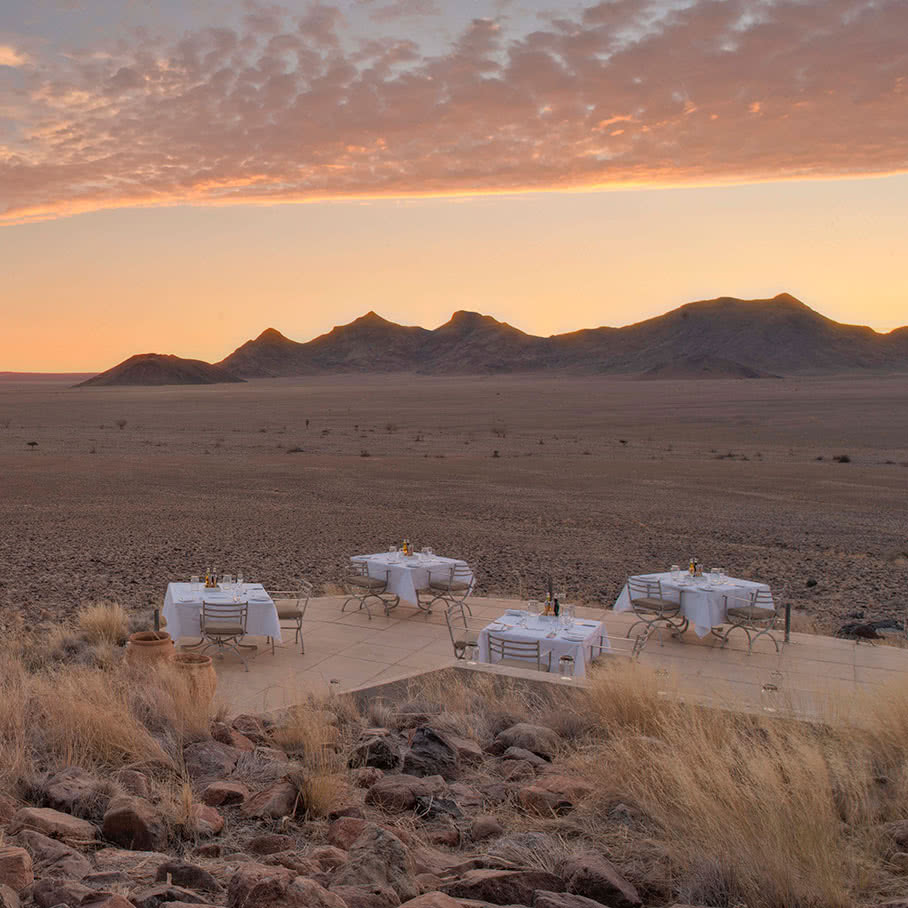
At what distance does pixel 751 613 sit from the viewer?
1023cm

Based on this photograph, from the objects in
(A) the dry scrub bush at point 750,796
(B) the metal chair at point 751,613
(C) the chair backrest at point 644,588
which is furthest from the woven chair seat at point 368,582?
(A) the dry scrub bush at point 750,796

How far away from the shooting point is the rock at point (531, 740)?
6164mm

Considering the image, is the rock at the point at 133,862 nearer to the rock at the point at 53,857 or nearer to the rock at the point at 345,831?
the rock at the point at 53,857

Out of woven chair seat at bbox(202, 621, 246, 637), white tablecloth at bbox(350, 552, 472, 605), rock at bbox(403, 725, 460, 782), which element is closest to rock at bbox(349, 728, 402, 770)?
rock at bbox(403, 725, 460, 782)

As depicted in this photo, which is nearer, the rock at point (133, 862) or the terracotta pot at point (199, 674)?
the rock at point (133, 862)

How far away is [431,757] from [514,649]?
318cm

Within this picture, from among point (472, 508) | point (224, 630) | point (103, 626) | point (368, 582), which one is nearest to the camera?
point (224, 630)

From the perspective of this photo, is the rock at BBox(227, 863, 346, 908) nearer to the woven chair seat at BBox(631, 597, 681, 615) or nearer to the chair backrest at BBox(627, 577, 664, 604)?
the woven chair seat at BBox(631, 597, 681, 615)

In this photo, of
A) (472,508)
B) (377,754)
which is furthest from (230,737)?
(472,508)

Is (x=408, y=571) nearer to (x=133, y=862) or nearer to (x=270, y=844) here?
(x=270, y=844)

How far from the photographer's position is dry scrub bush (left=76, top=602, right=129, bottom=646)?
10000 millimetres

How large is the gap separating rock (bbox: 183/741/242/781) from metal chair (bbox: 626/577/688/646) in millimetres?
5680

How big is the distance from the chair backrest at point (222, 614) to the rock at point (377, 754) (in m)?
3.90

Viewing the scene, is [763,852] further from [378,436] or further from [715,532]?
[378,436]
